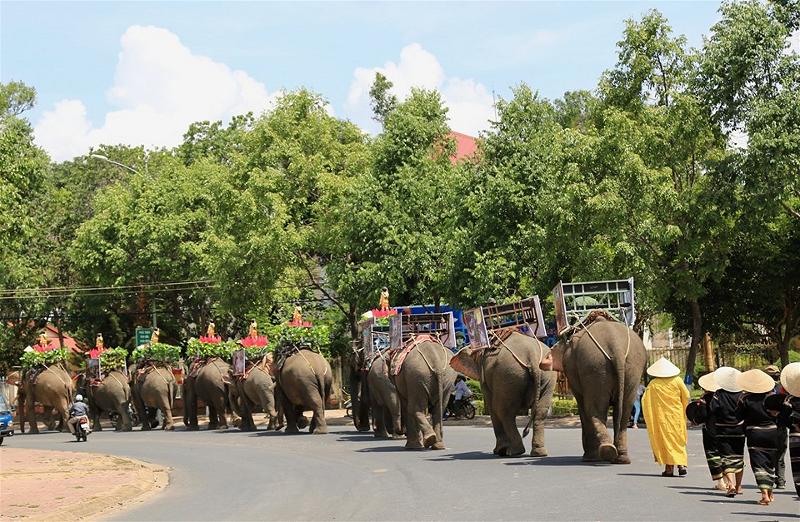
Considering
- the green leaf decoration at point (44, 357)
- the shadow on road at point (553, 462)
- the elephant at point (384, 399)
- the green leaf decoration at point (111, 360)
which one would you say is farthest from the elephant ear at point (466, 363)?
the green leaf decoration at point (44, 357)

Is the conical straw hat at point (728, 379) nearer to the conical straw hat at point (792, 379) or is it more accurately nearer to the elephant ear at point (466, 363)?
the conical straw hat at point (792, 379)

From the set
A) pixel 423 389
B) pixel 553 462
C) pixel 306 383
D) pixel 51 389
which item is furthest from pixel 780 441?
pixel 51 389

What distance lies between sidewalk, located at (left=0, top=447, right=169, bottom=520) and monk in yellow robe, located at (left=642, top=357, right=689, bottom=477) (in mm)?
6733

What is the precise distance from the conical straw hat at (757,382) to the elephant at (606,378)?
3.47 m

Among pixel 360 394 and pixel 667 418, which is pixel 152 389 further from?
pixel 667 418

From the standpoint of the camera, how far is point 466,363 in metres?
20.2

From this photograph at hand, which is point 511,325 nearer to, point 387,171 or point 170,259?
point 387,171

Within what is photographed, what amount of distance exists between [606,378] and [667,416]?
159 cm

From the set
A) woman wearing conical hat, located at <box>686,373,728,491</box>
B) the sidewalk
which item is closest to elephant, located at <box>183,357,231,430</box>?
the sidewalk

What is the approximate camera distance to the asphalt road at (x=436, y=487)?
11977mm

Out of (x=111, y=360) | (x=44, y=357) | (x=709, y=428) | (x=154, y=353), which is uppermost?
(x=44, y=357)

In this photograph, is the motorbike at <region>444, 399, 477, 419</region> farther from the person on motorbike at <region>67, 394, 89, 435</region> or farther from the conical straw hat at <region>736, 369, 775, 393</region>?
the conical straw hat at <region>736, 369, 775, 393</region>

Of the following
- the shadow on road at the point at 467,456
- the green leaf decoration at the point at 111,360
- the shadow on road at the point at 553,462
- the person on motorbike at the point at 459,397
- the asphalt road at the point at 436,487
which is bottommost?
the asphalt road at the point at 436,487

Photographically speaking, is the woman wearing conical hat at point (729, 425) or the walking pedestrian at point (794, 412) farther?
the woman wearing conical hat at point (729, 425)
